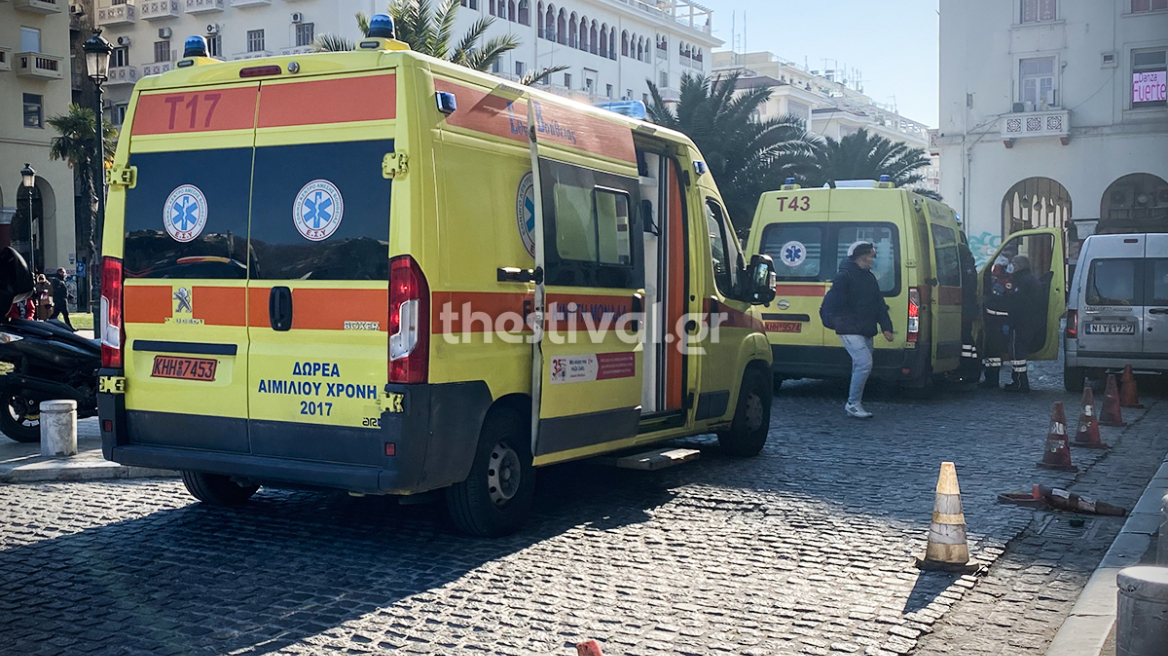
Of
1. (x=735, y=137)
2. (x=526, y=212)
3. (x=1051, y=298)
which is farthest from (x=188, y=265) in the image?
(x=735, y=137)

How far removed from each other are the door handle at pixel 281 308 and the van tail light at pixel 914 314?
9.22 metres

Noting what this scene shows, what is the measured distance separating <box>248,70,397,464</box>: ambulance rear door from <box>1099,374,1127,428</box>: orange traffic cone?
8878 millimetres

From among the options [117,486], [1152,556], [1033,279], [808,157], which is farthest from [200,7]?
[1152,556]

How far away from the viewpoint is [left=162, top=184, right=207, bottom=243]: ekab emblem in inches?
248

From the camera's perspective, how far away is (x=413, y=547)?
628 cm

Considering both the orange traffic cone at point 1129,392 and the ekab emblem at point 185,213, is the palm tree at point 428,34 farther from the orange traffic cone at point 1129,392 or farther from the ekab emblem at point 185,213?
the ekab emblem at point 185,213

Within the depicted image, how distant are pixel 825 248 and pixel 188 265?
9154 millimetres

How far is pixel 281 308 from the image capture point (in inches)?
237

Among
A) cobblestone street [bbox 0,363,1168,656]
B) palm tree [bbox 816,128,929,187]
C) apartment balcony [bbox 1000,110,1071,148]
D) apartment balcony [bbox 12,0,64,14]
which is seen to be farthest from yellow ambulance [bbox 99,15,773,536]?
apartment balcony [bbox 12,0,64,14]

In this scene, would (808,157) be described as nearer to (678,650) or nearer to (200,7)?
(678,650)

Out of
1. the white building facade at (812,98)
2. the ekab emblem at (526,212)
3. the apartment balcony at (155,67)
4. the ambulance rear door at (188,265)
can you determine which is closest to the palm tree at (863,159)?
the ekab emblem at (526,212)

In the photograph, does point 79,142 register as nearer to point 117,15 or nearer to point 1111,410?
point 117,15

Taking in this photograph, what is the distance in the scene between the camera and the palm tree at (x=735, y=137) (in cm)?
3047

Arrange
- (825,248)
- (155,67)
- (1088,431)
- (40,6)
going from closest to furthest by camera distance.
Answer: (1088,431)
(825,248)
(40,6)
(155,67)
